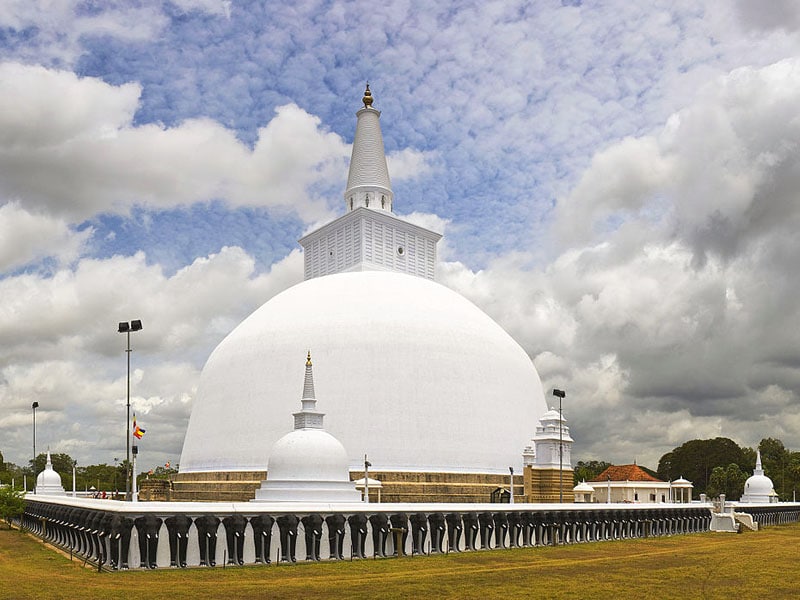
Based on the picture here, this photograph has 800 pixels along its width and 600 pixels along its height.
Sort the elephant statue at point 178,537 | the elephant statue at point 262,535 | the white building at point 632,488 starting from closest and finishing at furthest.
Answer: the elephant statue at point 178,537
the elephant statue at point 262,535
the white building at point 632,488

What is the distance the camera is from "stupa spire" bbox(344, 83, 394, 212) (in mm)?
60844

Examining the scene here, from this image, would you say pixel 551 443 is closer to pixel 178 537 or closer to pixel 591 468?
pixel 178 537

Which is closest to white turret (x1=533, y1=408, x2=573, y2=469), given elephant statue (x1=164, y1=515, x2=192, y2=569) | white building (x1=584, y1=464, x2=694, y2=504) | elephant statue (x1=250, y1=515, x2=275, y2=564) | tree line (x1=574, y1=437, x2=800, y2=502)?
white building (x1=584, y1=464, x2=694, y2=504)

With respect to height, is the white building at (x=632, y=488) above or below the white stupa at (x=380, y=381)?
below

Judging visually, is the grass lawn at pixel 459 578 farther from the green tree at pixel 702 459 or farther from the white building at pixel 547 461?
the green tree at pixel 702 459

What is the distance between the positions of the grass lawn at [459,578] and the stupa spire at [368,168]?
32763 mm

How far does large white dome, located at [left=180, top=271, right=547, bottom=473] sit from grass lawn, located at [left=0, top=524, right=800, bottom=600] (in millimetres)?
12971

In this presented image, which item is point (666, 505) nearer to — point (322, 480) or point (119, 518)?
point (322, 480)

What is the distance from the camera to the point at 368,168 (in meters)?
61.7

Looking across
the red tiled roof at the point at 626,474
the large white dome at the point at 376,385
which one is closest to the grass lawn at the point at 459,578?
the large white dome at the point at 376,385

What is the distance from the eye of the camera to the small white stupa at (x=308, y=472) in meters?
35.0

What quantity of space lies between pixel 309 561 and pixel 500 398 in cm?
2275

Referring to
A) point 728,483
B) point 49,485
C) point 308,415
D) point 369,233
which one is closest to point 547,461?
point 308,415

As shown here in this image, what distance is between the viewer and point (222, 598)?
2002cm
